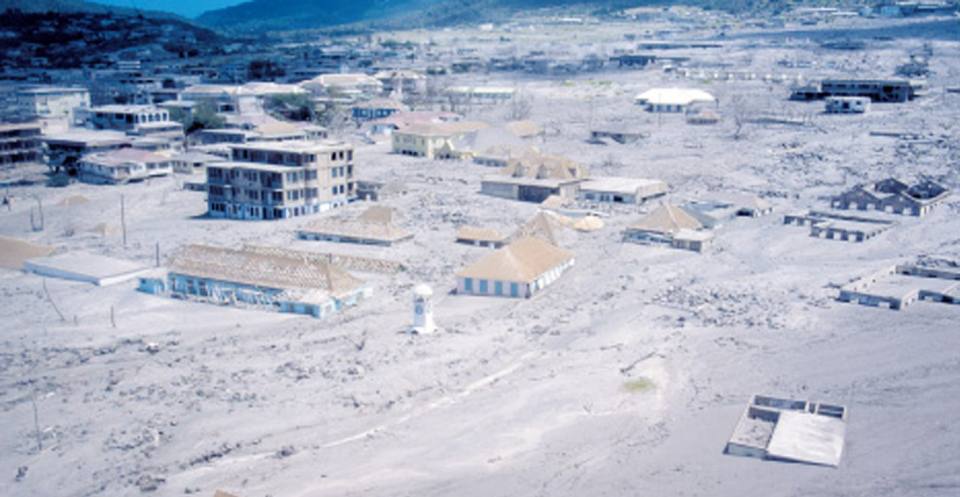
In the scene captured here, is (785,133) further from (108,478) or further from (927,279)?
(108,478)

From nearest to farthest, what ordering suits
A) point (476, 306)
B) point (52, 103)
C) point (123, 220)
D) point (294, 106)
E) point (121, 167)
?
1. point (476, 306)
2. point (123, 220)
3. point (121, 167)
4. point (52, 103)
5. point (294, 106)

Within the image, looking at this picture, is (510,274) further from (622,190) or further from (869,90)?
(869,90)

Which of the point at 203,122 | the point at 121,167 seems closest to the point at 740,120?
the point at 203,122

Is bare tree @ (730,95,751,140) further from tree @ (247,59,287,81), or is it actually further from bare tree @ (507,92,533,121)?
tree @ (247,59,287,81)

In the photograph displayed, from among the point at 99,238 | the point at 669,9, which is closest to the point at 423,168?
the point at 99,238

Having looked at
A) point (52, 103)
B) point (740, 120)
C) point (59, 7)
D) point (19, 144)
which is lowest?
point (19, 144)

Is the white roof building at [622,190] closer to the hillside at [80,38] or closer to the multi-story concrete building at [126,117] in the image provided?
the multi-story concrete building at [126,117]
